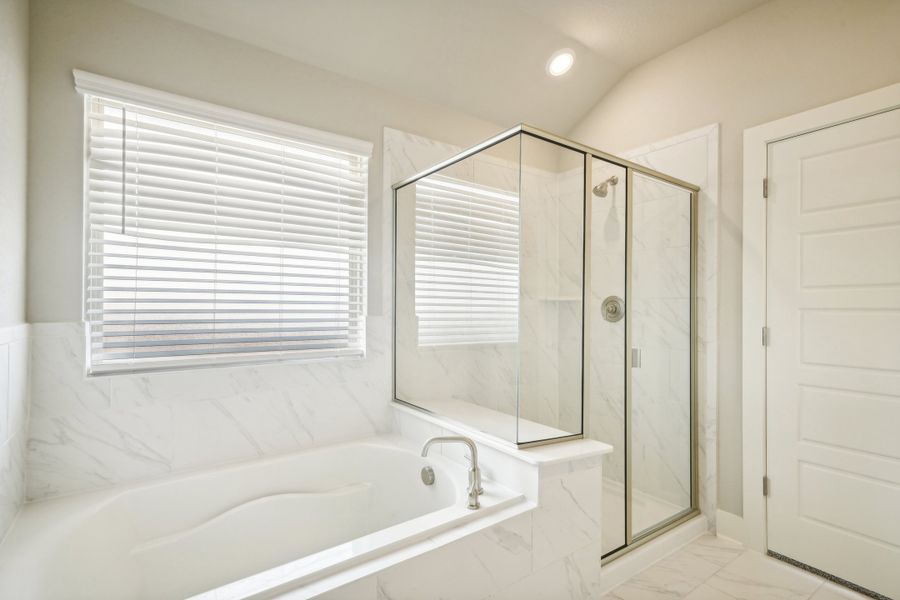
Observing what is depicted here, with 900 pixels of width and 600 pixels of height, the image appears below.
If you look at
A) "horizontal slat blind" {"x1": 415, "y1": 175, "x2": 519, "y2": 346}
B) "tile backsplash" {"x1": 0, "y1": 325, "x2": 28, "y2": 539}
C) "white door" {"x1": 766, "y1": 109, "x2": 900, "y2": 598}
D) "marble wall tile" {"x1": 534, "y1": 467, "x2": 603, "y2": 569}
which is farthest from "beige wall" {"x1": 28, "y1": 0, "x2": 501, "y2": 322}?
"white door" {"x1": 766, "y1": 109, "x2": 900, "y2": 598}

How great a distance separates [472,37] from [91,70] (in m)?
1.64

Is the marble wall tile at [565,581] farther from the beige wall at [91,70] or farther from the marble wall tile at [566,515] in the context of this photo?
the beige wall at [91,70]

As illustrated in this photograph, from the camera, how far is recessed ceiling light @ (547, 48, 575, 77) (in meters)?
2.49

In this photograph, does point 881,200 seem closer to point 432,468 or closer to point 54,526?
point 432,468

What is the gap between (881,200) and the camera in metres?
1.78

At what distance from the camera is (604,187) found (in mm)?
1935

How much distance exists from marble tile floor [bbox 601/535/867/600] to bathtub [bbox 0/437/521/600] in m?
0.84

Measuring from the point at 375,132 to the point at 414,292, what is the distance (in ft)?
2.84

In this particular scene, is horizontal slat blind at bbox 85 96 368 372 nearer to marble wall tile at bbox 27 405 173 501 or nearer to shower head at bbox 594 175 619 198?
marble wall tile at bbox 27 405 173 501

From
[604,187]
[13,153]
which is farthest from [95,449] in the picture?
[604,187]

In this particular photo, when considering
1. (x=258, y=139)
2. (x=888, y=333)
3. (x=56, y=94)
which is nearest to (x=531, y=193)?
(x=258, y=139)

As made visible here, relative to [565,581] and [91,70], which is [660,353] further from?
[91,70]

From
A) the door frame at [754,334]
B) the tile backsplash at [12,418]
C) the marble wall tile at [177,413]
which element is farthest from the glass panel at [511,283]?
the tile backsplash at [12,418]

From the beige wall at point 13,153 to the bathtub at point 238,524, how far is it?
688 mm
